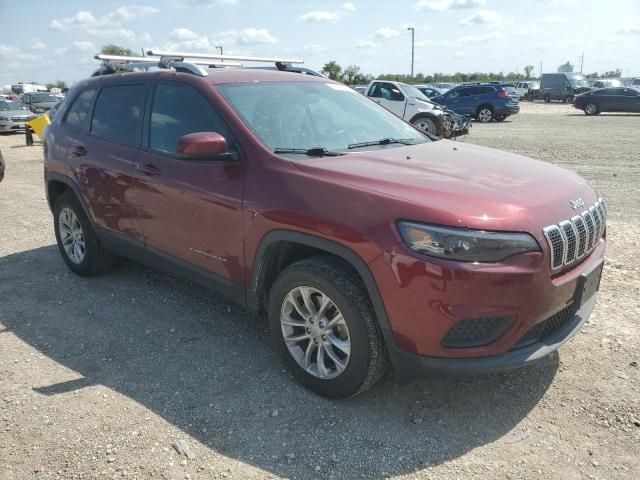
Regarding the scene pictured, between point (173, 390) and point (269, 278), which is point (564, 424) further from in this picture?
point (173, 390)

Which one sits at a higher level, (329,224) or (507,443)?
(329,224)

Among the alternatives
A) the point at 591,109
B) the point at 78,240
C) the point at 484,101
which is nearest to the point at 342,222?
the point at 78,240

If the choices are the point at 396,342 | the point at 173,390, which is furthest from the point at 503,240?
the point at 173,390

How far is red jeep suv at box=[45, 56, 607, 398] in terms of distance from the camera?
2.59 meters

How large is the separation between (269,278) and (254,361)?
0.64 meters

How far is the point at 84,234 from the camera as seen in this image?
4.96 meters

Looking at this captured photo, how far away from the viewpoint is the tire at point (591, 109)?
1062 inches

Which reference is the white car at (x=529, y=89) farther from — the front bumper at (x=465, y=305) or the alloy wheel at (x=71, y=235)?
the front bumper at (x=465, y=305)

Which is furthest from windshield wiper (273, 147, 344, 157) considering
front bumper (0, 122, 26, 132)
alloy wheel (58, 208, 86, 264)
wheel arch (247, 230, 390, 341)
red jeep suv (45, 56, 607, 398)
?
front bumper (0, 122, 26, 132)

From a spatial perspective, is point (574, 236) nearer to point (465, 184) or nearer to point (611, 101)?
point (465, 184)

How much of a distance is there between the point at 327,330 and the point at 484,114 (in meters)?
22.7

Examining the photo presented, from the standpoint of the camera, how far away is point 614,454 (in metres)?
2.70

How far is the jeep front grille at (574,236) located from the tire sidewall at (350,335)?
3.34 ft

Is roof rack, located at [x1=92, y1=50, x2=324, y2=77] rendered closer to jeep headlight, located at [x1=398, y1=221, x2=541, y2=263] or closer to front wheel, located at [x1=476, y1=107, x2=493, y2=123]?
jeep headlight, located at [x1=398, y1=221, x2=541, y2=263]
